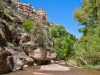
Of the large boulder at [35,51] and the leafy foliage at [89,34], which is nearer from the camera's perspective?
the leafy foliage at [89,34]

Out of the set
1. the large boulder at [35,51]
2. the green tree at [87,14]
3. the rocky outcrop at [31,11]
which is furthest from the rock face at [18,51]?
the rocky outcrop at [31,11]

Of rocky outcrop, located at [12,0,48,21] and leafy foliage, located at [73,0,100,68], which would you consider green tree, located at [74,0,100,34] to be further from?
rocky outcrop, located at [12,0,48,21]

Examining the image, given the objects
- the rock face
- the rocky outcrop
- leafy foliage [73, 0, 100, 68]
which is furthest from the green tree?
Answer: the rocky outcrop

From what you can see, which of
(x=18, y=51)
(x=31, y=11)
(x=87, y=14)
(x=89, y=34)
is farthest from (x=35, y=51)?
(x=31, y=11)

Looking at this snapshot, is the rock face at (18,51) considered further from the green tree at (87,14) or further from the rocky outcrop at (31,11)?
the rocky outcrop at (31,11)

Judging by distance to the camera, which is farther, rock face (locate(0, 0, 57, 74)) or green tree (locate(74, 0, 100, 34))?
green tree (locate(74, 0, 100, 34))

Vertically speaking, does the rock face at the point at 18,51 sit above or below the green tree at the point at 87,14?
below

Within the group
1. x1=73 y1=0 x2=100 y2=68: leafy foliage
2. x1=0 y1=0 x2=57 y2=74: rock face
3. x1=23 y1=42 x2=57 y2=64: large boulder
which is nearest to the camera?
x1=0 y1=0 x2=57 y2=74: rock face

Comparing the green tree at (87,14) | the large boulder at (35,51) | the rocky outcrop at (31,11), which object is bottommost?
the large boulder at (35,51)

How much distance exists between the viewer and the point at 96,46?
3083 cm

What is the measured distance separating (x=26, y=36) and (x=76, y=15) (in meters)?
11.3

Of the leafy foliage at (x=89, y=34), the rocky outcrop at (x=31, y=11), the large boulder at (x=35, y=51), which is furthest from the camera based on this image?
the rocky outcrop at (x=31, y=11)

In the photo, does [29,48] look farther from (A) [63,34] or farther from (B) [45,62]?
(A) [63,34]

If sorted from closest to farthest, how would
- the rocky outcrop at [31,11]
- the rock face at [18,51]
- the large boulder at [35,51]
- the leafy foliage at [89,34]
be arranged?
the rock face at [18,51], the leafy foliage at [89,34], the large boulder at [35,51], the rocky outcrop at [31,11]
